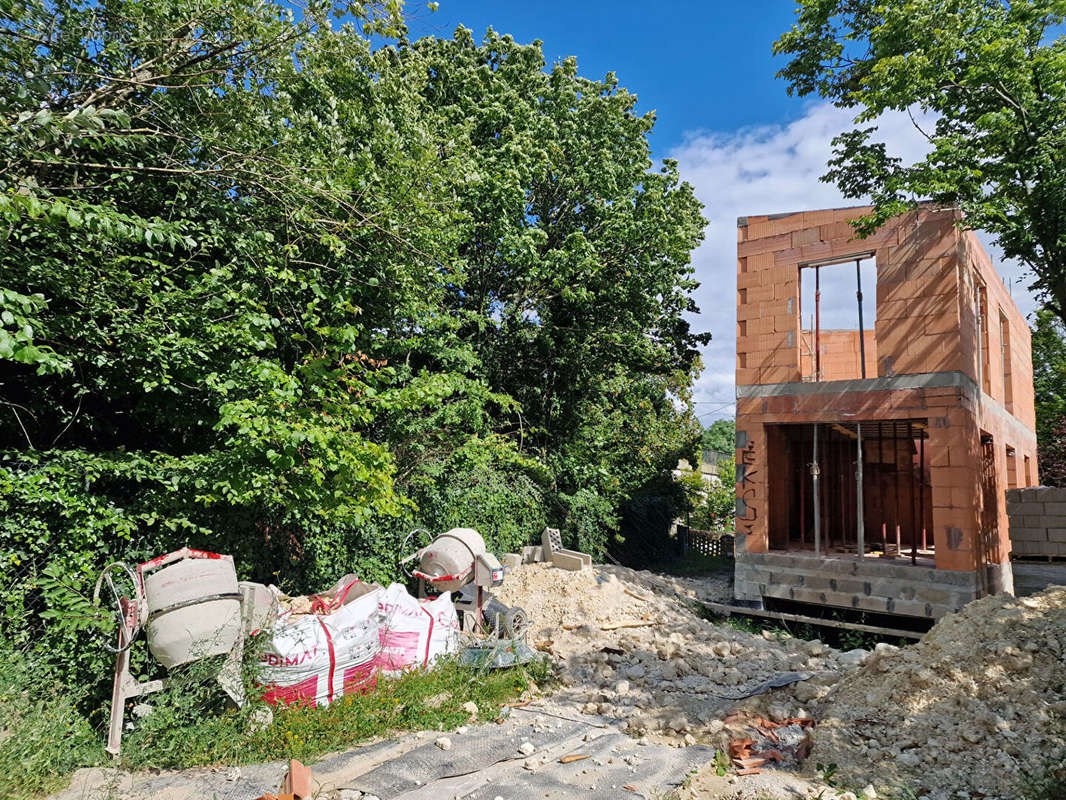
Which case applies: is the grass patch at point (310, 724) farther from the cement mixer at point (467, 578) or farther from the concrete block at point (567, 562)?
the concrete block at point (567, 562)

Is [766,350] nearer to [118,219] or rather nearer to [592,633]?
[592,633]

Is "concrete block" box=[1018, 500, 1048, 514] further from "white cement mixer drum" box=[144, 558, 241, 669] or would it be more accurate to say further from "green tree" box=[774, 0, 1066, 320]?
"white cement mixer drum" box=[144, 558, 241, 669]

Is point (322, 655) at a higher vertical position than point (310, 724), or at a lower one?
higher

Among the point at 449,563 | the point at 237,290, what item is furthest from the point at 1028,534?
the point at 237,290

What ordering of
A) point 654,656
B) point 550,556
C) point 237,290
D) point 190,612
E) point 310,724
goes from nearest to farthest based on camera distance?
point 190,612 → point 310,724 → point 237,290 → point 654,656 → point 550,556

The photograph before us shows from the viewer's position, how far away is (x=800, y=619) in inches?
426

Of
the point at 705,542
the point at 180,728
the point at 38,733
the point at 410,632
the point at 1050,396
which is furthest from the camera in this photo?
the point at 1050,396

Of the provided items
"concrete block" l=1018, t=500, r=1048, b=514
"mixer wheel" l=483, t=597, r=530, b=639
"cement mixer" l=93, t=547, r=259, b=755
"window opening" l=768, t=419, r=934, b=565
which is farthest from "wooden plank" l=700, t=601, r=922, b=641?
"cement mixer" l=93, t=547, r=259, b=755

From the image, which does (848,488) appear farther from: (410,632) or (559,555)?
(410,632)

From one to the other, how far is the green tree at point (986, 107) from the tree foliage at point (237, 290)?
6825mm

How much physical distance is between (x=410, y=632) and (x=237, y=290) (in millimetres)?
4749

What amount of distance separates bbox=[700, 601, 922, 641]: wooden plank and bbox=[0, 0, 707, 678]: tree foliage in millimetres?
4346

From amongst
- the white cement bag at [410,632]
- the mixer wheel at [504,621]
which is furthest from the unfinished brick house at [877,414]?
the white cement bag at [410,632]

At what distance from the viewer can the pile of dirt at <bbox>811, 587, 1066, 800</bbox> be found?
4664 millimetres
